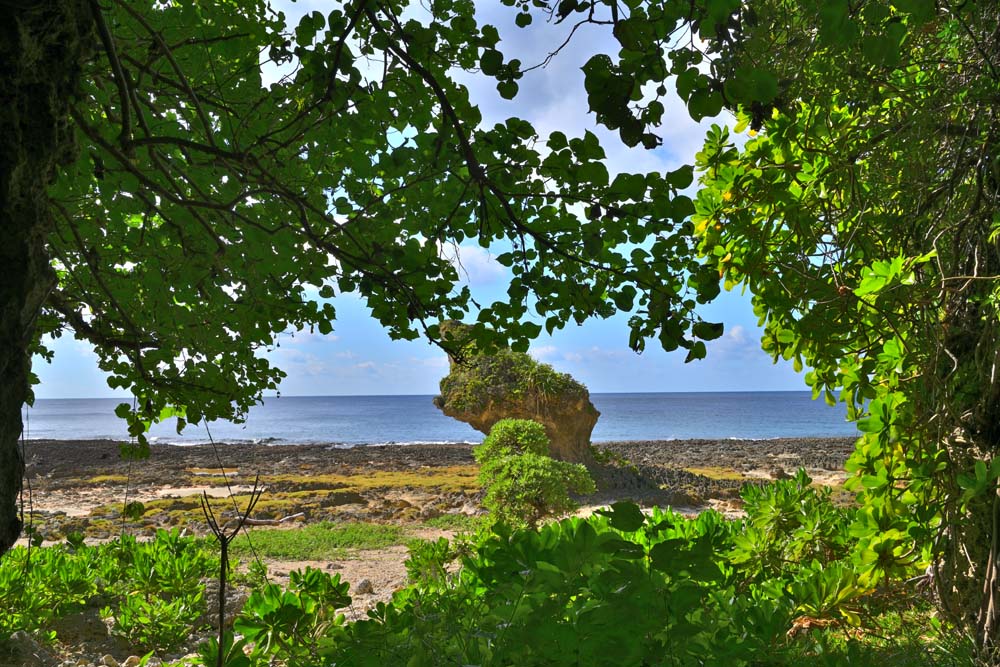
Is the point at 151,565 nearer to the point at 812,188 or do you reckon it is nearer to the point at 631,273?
the point at 631,273

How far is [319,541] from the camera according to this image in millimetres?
12234

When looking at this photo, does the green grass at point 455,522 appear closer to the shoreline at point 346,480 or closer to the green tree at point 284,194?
the shoreline at point 346,480

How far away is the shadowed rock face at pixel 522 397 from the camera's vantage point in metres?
15.9

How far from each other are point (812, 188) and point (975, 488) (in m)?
1.60

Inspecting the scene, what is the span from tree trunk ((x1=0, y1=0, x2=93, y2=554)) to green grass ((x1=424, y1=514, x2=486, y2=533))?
11.9 meters

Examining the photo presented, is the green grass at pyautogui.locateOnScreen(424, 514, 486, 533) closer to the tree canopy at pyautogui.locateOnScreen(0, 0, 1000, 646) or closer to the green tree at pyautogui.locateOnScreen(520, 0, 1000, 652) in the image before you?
the tree canopy at pyautogui.locateOnScreen(0, 0, 1000, 646)

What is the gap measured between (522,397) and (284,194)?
13.7 meters

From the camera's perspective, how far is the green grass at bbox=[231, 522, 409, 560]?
11305 millimetres

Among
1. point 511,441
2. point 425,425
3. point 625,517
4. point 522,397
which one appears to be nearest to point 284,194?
point 625,517

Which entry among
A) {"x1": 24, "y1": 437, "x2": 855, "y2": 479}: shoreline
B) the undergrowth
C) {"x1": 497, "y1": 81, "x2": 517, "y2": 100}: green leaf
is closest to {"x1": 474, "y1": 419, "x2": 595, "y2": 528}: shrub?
the undergrowth

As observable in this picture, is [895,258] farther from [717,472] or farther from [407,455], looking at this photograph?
[407,455]

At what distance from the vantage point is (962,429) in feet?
10.9

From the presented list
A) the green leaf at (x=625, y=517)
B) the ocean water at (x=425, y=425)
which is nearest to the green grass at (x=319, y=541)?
the green leaf at (x=625, y=517)

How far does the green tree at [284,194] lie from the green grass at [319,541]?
7956mm
